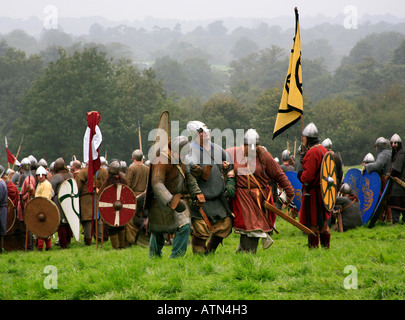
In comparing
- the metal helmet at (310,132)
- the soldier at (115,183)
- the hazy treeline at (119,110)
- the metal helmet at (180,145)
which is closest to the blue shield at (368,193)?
the metal helmet at (310,132)

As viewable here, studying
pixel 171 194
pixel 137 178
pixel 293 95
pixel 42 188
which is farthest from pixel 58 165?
pixel 293 95

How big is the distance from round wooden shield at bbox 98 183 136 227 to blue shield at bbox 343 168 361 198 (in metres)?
4.56

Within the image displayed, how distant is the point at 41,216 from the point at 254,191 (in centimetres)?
438

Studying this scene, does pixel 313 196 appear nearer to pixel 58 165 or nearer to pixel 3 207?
pixel 3 207

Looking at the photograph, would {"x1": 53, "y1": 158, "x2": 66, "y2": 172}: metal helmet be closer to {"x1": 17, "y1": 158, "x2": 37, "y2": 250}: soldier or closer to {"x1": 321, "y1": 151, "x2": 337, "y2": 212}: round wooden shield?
{"x1": 17, "y1": 158, "x2": 37, "y2": 250}: soldier

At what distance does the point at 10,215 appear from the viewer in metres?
10.3

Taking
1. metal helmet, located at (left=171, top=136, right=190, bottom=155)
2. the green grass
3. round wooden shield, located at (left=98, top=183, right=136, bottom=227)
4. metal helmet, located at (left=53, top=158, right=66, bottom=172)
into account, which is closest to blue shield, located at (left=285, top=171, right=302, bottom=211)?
round wooden shield, located at (left=98, top=183, right=136, bottom=227)

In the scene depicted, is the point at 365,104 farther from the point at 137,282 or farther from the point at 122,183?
the point at 137,282

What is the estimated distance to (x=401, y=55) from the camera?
65688 millimetres

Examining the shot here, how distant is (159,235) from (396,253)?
2.73 meters

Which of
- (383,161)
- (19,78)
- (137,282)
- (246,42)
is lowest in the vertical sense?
(137,282)

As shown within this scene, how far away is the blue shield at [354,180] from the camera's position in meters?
11.0
